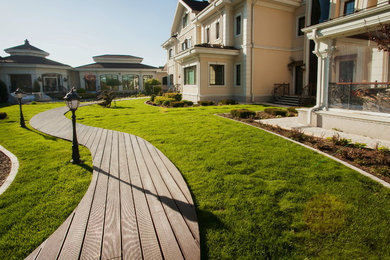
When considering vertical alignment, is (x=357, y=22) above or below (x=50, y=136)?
above

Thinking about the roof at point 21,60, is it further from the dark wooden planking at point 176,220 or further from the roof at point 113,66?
the dark wooden planking at point 176,220

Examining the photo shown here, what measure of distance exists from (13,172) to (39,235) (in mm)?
2659

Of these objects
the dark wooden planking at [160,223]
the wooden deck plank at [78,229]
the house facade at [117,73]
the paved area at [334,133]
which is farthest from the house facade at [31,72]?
the wooden deck plank at [78,229]

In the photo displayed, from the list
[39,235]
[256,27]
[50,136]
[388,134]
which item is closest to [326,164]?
[388,134]

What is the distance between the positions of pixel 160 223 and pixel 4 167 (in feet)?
14.1

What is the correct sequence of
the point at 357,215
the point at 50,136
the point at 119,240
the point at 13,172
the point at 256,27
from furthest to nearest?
the point at 256,27
the point at 50,136
the point at 13,172
the point at 357,215
the point at 119,240

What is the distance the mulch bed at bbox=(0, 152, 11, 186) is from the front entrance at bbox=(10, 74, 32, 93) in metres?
28.6

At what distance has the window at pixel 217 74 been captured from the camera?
1808 cm

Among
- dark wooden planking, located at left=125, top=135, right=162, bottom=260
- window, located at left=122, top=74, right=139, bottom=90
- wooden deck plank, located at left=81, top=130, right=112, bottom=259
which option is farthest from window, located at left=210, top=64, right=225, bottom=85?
window, located at left=122, top=74, right=139, bottom=90

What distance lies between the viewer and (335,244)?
2.59 meters

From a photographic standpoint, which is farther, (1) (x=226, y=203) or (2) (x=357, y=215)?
(1) (x=226, y=203)

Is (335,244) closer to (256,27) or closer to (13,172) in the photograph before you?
(13,172)

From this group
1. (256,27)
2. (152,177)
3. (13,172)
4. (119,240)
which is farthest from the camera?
(256,27)

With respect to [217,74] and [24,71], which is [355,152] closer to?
[217,74]
